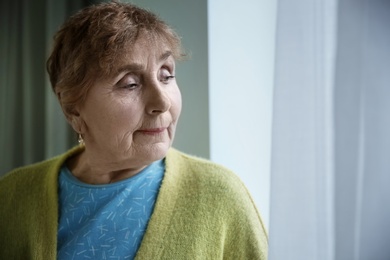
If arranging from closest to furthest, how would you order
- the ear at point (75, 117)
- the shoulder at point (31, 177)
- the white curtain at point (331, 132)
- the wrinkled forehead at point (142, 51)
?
the white curtain at point (331, 132)
the wrinkled forehead at point (142, 51)
the ear at point (75, 117)
the shoulder at point (31, 177)

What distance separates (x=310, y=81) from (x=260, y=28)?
11.3 inches

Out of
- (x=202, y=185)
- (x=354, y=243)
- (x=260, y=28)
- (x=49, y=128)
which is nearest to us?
(x=354, y=243)

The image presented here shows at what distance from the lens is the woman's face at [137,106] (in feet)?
3.53

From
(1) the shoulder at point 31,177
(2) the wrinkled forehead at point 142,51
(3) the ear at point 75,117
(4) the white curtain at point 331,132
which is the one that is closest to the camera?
(4) the white curtain at point 331,132

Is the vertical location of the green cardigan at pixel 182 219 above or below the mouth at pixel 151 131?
below

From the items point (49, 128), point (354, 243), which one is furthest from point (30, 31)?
point (354, 243)

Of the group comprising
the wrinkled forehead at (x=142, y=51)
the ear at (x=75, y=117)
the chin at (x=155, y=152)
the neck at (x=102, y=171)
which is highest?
the wrinkled forehead at (x=142, y=51)

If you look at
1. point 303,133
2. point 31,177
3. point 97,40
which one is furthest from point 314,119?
point 31,177

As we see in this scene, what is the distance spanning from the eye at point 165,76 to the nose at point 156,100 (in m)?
0.03

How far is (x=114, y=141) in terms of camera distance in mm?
1110

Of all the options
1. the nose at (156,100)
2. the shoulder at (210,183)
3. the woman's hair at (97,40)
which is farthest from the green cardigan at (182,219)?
the woman's hair at (97,40)

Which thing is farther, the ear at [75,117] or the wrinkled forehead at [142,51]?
the ear at [75,117]

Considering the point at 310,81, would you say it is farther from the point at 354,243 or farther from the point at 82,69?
the point at 82,69

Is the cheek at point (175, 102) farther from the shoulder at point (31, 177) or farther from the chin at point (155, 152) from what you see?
the shoulder at point (31, 177)
